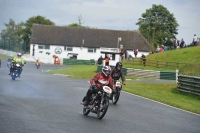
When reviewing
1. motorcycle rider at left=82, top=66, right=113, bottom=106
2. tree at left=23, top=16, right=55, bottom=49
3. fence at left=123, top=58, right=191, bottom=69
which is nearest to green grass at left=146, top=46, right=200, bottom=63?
fence at left=123, top=58, right=191, bottom=69

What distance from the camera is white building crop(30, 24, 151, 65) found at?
363ft

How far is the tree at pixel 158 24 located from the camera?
120 metres

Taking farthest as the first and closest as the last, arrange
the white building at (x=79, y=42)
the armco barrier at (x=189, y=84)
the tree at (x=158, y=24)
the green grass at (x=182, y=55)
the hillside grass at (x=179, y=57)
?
the tree at (x=158, y=24)
the white building at (x=79, y=42)
the green grass at (x=182, y=55)
the hillside grass at (x=179, y=57)
the armco barrier at (x=189, y=84)

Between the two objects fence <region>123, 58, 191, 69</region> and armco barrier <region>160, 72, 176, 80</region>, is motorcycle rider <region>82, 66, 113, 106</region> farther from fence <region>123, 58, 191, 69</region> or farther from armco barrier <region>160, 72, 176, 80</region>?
fence <region>123, 58, 191, 69</region>

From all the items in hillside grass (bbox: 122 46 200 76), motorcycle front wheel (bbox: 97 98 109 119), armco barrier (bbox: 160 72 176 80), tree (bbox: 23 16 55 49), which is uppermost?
tree (bbox: 23 16 55 49)

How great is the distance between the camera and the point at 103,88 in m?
15.7

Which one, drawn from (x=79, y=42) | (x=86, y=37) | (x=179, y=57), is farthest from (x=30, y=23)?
(x=179, y=57)

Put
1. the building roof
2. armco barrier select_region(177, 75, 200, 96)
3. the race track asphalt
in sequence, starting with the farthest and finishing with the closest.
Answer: the building roof < armco barrier select_region(177, 75, 200, 96) < the race track asphalt

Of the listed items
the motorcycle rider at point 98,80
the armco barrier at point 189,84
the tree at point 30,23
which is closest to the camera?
the motorcycle rider at point 98,80

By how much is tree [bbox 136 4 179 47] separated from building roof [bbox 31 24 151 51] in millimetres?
7877

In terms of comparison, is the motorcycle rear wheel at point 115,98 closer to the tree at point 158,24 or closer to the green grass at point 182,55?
the green grass at point 182,55

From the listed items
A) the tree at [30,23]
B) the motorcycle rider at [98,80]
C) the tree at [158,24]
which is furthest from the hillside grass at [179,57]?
the tree at [30,23]

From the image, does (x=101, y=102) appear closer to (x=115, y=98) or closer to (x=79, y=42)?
(x=115, y=98)

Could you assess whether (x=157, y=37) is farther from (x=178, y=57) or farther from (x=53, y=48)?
(x=178, y=57)
